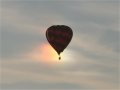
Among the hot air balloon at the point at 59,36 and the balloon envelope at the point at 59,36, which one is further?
the balloon envelope at the point at 59,36

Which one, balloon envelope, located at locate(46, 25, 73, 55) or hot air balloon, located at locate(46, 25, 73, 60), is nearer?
hot air balloon, located at locate(46, 25, 73, 60)
